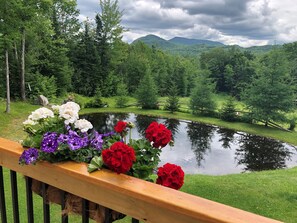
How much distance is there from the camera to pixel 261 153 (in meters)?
14.8

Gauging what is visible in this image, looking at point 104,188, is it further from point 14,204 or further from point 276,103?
point 276,103

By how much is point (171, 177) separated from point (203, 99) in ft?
77.0

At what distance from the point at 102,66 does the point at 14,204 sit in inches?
1098

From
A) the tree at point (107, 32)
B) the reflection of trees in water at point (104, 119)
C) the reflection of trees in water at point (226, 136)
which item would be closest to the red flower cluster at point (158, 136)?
the reflection of trees in water at point (226, 136)

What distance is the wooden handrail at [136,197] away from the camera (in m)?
0.87

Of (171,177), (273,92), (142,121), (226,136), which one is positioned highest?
(171,177)

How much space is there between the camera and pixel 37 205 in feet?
17.6

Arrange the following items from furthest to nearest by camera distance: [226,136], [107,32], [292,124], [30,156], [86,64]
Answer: [107,32], [86,64], [292,124], [226,136], [30,156]

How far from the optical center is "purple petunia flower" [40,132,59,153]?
4.13ft

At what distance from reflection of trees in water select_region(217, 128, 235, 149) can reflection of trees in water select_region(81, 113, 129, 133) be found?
6781 mm

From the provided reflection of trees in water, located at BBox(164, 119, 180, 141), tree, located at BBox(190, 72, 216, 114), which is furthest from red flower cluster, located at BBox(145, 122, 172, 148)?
tree, located at BBox(190, 72, 216, 114)

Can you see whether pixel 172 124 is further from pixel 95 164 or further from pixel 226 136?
pixel 95 164

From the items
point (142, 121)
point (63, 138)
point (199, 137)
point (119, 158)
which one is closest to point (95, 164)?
point (119, 158)

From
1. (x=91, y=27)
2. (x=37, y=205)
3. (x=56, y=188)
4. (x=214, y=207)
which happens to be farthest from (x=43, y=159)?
(x=91, y=27)
